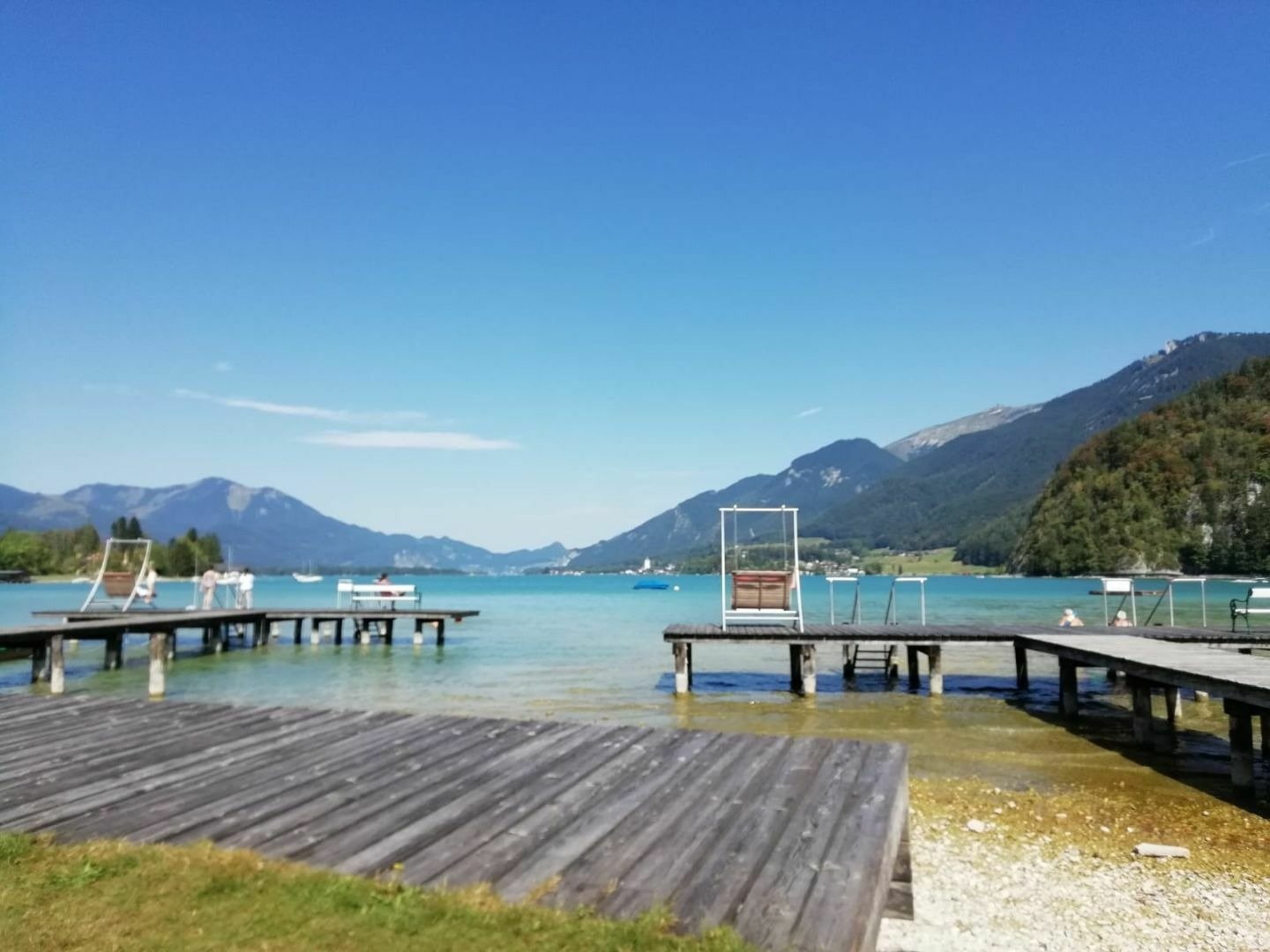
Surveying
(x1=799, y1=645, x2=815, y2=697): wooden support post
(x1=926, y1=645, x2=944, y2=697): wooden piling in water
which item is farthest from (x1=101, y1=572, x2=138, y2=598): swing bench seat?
(x1=926, y1=645, x2=944, y2=697): wooden piling in water

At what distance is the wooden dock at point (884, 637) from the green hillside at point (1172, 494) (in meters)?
95.5

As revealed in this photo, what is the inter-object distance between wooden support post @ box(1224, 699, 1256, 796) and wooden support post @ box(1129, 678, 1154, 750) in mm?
2666

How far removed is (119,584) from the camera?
92.0 ft

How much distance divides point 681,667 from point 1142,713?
888 centimetres

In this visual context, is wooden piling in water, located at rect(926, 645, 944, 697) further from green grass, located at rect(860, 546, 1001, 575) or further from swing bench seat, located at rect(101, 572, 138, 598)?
green grass, located at rect(860, 546, 1001, 575)

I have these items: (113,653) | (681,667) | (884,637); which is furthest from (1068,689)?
(113,653)

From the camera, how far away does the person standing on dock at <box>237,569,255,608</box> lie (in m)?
33.8

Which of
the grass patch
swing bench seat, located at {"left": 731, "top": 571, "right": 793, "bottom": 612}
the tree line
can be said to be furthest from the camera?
the tree line

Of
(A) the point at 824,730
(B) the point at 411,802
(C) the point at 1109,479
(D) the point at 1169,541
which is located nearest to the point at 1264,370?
(C) the point at 1109,479

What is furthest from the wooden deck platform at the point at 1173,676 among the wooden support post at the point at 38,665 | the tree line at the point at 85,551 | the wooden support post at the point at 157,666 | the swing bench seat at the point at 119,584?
the tree line at the point at 85,551

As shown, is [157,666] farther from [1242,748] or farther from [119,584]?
[1242,748]

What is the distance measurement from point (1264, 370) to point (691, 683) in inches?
5747

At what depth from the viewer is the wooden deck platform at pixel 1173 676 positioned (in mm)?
10031

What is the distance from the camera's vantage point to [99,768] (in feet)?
20.3
